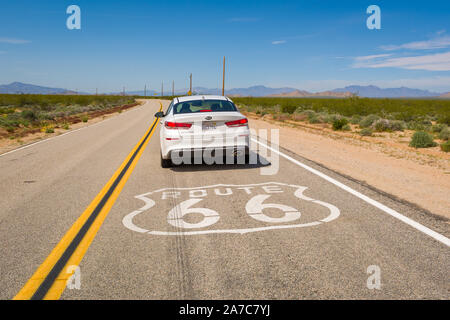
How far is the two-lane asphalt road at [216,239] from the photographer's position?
3.25 metres

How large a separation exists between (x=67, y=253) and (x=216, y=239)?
5.49 ft

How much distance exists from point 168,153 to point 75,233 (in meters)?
3.88

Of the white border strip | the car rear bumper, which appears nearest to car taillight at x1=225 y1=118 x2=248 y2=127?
the car rear bumper

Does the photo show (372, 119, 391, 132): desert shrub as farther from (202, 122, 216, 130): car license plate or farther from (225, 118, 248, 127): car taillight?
(202, 122, 216, 130): car license plate

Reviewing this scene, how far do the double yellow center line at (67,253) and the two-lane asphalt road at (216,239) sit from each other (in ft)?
0.05

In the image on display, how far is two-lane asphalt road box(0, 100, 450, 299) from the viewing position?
325cm

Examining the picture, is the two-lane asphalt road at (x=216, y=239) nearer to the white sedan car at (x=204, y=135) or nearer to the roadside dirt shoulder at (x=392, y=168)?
the roadside dirt shoulder at (x=392, y=168)

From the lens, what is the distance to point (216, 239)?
4.32 m

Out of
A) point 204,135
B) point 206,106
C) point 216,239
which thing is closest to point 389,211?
point 216,239

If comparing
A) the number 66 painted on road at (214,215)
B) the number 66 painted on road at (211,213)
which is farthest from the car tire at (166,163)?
the number 66 painted on road at (211,213)

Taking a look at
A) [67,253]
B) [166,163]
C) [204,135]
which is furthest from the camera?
[166,163]

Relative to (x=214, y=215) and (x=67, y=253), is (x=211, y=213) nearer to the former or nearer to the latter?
(x=214, y=215)
